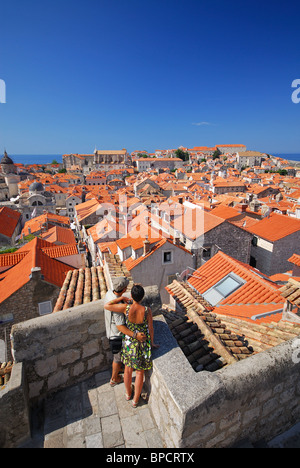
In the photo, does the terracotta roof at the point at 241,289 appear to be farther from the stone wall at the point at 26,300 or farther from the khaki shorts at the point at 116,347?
the stone wall at the point at 26,300

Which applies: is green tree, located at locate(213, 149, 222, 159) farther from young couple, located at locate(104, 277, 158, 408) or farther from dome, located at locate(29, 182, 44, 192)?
young couple, located at locate(104, 277, 158, 408)

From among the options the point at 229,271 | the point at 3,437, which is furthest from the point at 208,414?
the point at 229,271

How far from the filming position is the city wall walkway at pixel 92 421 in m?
2.97

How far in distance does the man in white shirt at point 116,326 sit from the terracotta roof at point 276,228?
17.8 m

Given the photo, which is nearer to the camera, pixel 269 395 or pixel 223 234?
A: pixel 269 395

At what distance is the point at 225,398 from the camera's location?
2613 mm

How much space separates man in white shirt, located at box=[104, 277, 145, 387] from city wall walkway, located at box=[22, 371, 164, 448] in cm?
32

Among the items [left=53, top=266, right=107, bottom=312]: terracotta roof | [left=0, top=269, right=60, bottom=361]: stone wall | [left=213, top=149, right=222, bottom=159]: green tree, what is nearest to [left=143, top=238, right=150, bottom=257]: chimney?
[left=0, top=269, right=60, bottom=361]: stone wall

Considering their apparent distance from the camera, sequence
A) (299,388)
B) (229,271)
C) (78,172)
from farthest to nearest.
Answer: (78,172)
(229,271)
(299,388)

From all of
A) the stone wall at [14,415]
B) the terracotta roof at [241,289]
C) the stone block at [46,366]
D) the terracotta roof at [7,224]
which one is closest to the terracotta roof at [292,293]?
the terracotta roof at [241,289]

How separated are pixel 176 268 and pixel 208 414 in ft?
41.0

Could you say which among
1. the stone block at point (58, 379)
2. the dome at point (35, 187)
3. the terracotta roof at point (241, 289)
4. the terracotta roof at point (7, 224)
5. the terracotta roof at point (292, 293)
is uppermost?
the dome at point (35, 187)
